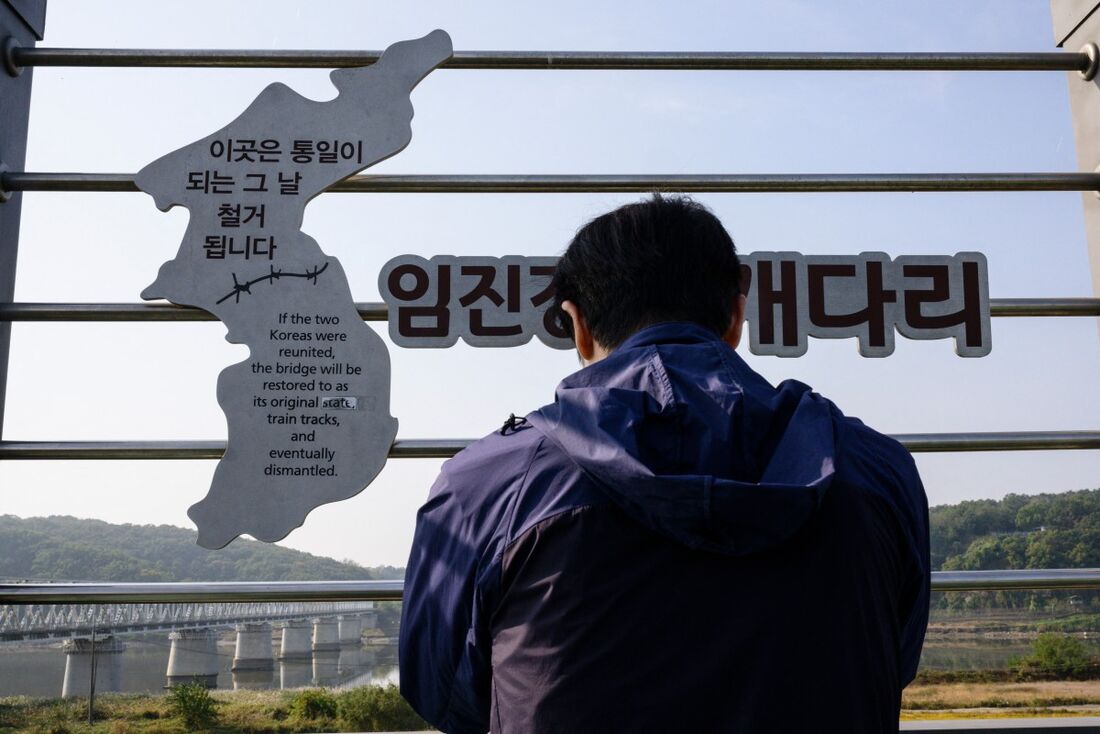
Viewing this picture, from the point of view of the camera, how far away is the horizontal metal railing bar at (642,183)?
7.27 feet

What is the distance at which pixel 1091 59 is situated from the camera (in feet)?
7.46

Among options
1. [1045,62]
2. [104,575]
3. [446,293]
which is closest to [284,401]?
[446,293]

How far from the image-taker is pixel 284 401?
2.08 metres

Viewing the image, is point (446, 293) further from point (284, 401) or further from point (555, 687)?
point (555, 687)

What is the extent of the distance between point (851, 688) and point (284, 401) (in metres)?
1.49

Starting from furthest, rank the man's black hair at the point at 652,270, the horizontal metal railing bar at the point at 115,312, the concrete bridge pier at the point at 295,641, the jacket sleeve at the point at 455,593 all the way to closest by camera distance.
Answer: the concrete bridge pier at the point at 295,641 < the horizontal metal railing bar at the point at 115,312 < the man's black hair at the point at 652,270 < the jacket sleeve at the point at 455,593

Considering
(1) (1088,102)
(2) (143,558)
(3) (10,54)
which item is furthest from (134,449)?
(1) (1088,102)

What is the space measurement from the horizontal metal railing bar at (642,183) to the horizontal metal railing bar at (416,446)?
0.56 metres

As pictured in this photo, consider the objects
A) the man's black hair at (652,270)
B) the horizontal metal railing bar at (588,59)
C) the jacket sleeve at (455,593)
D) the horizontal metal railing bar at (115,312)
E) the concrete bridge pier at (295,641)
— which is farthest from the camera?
the concrete bridge pier at (295,641)

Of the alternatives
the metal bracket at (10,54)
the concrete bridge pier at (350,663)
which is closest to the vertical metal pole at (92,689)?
the concrete bridge pier at (350,663)

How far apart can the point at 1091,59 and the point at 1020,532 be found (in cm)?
110

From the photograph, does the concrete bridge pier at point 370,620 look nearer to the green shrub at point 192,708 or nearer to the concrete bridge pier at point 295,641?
the concrete bridge pier at point 295,641

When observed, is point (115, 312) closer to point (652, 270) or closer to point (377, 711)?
point (377, 711)

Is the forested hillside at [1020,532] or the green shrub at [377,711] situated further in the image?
the forested hillside at [1020,532]
